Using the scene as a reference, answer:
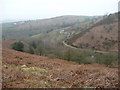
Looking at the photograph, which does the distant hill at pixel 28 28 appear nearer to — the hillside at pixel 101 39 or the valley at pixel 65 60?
the valley at pixel 65 60

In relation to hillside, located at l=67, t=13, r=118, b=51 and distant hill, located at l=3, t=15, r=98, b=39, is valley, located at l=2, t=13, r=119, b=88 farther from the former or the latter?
distant hill, located at l=3, t=15, r=98, b=39

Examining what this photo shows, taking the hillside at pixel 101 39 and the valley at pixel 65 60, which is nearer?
the valley at pixel 65 60

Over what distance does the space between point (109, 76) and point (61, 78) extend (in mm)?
2061

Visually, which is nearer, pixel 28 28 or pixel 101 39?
pixel 101 39

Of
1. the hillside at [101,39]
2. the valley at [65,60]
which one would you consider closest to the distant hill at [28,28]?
the valley at [65,60]

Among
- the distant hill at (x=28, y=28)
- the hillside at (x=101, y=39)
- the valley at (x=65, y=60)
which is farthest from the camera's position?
the distant hill at (x=28, y=28)

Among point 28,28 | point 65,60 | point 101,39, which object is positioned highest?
point 65,60

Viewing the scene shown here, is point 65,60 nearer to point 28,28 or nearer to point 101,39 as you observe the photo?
point 101,39

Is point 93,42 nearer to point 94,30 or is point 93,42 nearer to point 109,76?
point 94,30

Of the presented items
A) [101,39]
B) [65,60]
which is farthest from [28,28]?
[65,60]

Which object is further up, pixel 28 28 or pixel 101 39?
pixel 28 28

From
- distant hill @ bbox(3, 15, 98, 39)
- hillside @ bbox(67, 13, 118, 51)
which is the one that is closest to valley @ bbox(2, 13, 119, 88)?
hillside @ bbox(67, 13, 118, 51)

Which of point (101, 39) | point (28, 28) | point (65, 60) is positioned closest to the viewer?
point (65, 60)

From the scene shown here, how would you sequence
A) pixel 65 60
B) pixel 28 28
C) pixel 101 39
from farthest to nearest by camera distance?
pixel 28 28
pixel 101 39
pixel 65 60
